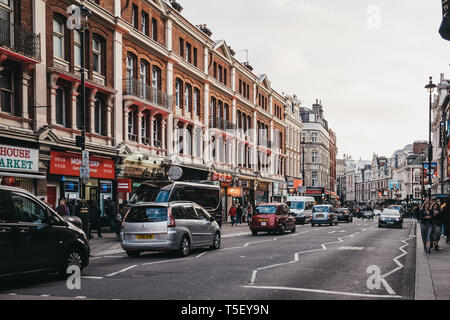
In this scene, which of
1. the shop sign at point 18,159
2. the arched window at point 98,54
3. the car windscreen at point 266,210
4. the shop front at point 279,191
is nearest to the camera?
the shop sign at point 18,159

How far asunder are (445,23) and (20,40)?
18.9 m

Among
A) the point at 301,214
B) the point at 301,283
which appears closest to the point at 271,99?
the point at 301,214

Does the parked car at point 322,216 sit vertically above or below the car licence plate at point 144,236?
below

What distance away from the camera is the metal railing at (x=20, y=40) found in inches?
818

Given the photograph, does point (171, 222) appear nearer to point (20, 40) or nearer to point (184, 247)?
point (184, 247)

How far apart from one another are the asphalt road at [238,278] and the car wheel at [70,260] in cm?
27

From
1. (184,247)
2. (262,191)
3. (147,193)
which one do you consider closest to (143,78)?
(147,193)

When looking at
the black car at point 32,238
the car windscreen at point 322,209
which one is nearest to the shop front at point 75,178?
the black car at point 32,238

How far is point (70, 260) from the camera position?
36.4 feet

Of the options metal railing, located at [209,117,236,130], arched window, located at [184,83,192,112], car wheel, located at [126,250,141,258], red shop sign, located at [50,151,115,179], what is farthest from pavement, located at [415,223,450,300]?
metal railing, located at [209,117,236,130]

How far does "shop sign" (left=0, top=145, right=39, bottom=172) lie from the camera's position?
66.9 feet

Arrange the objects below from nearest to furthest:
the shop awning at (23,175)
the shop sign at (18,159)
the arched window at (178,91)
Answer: the shop awning at (23,175) < the shop sign at (18,159) < the arched window at (178,91)

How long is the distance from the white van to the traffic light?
39.5 meters

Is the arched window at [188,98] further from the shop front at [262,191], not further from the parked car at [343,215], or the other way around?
the parked car at [343,215]
